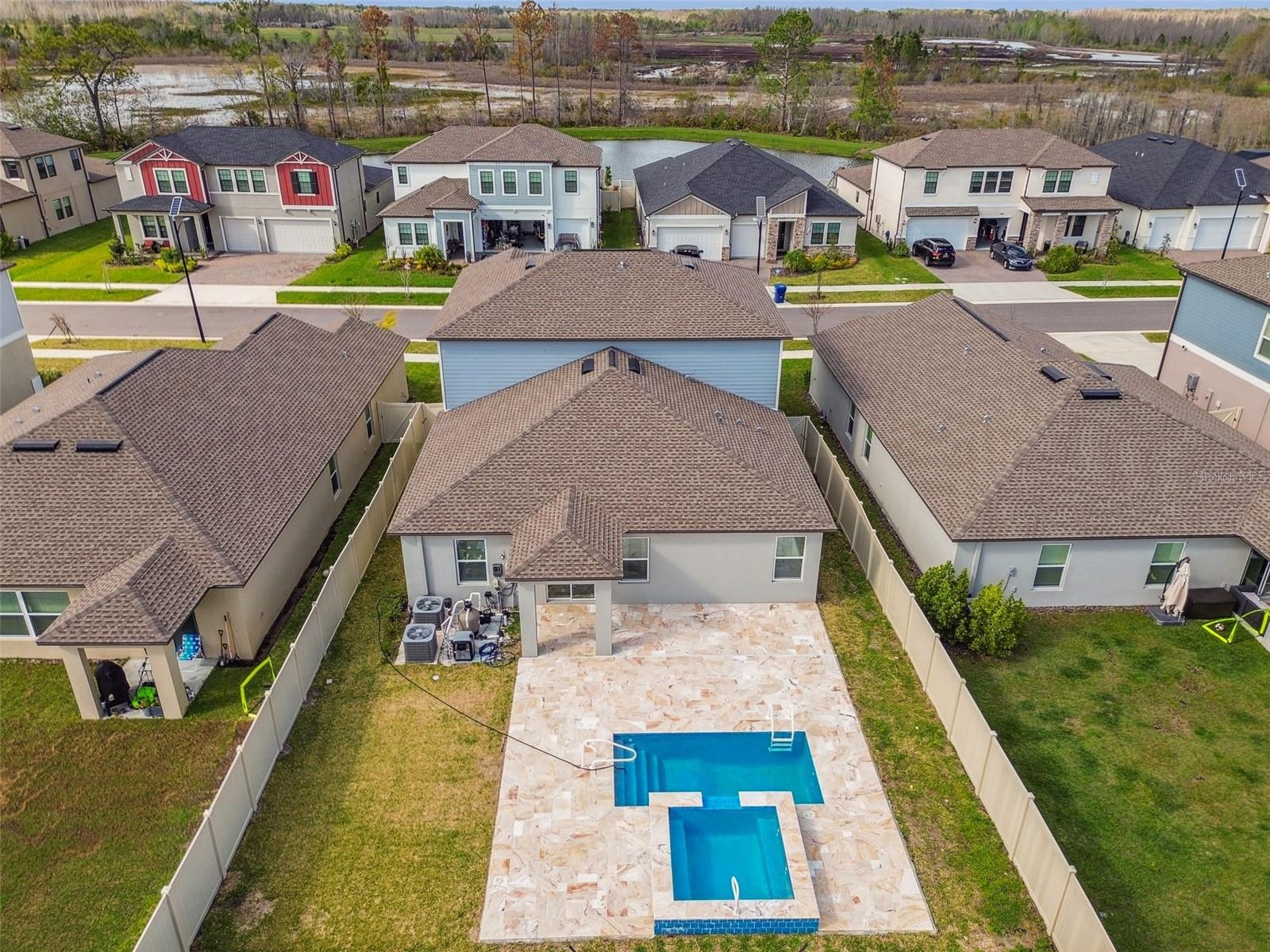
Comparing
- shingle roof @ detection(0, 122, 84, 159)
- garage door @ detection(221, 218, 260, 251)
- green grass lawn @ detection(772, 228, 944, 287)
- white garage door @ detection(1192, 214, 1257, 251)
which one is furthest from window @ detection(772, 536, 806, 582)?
shingle roof @ detection(0, 122, 84, 159)

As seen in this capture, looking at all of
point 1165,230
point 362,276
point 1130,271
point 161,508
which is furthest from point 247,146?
point 1165,230

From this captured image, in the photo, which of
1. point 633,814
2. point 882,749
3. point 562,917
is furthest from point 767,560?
point 562,917

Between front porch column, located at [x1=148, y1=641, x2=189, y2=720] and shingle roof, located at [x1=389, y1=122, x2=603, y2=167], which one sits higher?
shingle roof, located at [x1=389, y1=122, x2=603, y2=167]

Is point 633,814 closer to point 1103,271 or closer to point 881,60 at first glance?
point 1103,271

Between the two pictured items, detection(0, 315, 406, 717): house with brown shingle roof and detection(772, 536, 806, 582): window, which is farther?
detection(772, 536, 806, 582): window

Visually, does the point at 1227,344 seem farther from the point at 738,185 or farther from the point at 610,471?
the point at 738,185

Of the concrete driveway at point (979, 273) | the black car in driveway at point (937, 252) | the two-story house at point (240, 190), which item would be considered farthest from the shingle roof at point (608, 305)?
the two-story house at point (240, 190)

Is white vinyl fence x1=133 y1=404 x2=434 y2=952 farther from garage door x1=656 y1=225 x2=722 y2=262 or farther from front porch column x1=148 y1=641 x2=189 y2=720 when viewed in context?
garage door x1=656 y1=225 x2=722 y2=262
